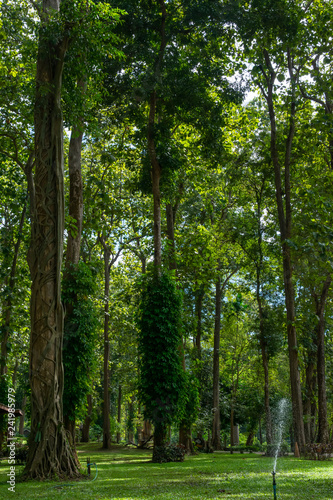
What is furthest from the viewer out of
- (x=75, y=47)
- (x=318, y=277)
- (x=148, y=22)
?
(x=148, y=22)

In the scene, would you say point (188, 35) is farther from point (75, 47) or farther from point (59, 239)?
point (59, 239)

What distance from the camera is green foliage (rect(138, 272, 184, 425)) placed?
13.9 meters

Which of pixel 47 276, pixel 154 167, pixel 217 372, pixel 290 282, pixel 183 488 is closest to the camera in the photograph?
pixel 183 488

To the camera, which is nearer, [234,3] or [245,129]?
[234,3]

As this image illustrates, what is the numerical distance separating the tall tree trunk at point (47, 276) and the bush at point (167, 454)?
5.79m

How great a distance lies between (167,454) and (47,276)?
Answer: 799 centimetres

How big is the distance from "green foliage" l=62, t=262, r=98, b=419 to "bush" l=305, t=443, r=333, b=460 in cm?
740

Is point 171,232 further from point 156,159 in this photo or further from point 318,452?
point 318,452

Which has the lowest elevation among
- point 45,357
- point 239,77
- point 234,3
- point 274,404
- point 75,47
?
point 274,404

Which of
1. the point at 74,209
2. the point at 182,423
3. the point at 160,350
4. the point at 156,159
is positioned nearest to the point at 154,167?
the point at 156,159

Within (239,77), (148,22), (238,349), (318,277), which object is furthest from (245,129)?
(238,349)

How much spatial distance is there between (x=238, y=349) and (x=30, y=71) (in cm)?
2543

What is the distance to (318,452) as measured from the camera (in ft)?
47.1

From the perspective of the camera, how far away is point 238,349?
34000 millimetres
